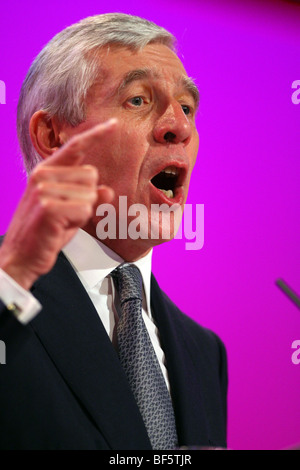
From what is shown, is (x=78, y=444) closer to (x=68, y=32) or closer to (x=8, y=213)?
(x=8, y=213)

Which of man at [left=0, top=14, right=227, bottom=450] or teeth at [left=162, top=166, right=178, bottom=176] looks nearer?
man at [left=0, top=14, right=227, bottom=450]

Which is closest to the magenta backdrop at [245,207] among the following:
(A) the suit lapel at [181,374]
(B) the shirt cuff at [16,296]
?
(A) the suit lapel at [181,374]

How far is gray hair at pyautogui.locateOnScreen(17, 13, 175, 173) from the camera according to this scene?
1295 millimetres

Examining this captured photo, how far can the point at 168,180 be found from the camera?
135 centimetres

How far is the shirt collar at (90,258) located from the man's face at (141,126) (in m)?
0.05

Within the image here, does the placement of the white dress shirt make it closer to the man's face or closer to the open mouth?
the man's face

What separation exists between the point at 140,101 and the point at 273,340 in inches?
32.1

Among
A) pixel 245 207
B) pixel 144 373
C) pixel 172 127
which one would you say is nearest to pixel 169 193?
pixel 172 127

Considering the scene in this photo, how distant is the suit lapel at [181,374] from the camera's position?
3.90ft

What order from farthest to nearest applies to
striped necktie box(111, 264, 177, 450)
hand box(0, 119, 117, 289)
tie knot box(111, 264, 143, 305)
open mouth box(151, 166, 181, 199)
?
open mouth box(151, 166, 181, 199) < tie knot box(111, 264, 143, 305) < striped necktie box(111, 264, 177, 450) < hand box(0, 119, 117, 289)

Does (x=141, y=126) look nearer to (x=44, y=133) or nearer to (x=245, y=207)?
(x=44, y=133)

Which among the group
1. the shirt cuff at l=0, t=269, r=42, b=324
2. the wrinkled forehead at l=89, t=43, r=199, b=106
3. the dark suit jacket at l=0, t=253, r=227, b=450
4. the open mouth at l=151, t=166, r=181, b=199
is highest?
the wrinkled forehead at l=89, t=43, r=199, b=106

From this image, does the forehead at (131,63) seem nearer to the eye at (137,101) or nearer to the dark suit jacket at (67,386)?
the eye at (137,101)

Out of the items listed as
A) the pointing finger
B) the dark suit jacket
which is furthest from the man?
the pointing finger
